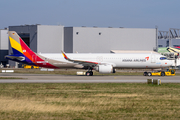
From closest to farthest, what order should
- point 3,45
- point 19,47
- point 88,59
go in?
point 88,59
point 19,47
point 3,45

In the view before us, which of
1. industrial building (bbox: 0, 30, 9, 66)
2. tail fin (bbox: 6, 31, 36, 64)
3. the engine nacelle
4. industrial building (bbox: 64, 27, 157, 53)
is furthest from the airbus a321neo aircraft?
industrial building (bbox: 0, 30, 9, 66)

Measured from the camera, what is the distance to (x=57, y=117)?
1417cm

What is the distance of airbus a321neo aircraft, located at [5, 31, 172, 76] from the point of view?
48406 millimetres

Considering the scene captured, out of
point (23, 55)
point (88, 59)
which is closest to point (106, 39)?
point (88, 59)

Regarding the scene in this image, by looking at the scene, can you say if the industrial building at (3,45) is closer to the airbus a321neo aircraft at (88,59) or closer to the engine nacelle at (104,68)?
the airbus a321neo aircraft at (88,59)

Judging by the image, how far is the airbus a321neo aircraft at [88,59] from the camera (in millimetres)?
48406

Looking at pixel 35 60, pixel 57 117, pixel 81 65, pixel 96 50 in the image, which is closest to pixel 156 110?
pixel 57 117

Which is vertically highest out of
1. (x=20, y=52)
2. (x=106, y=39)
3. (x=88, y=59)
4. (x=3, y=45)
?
(x=106, y=39)

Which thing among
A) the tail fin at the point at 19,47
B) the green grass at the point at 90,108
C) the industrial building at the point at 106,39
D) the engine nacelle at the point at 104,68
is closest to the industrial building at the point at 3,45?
the industrial building at the point at 106,39

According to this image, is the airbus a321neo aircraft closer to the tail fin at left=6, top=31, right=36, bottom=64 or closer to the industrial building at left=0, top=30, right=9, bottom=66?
the tail fin at left=6, top=31, right=36, bottom=64

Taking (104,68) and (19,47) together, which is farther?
(19,47)

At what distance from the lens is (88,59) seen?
162ft

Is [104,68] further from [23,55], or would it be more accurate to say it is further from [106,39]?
[106,39]

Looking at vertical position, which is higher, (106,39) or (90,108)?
(106,39)
